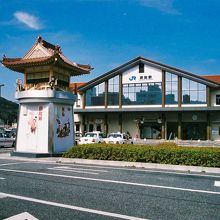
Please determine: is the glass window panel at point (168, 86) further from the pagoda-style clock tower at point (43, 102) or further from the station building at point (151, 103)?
the pagoda-style clock tower at point (43, 102)

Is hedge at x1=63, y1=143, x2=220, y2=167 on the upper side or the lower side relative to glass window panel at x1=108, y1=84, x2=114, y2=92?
lower

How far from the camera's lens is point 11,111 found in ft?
369

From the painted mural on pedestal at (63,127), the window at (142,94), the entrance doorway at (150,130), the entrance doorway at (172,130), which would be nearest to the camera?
the painted mural on pedestal at (63,127)

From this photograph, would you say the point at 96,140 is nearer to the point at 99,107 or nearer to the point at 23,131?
the point at 23,131

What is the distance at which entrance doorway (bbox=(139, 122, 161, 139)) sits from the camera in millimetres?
49281

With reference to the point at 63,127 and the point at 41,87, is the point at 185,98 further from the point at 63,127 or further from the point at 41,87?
the point at 41,87

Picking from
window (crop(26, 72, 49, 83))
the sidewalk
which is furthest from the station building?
the sidewalk

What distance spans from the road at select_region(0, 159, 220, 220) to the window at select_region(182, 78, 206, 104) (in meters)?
33.8

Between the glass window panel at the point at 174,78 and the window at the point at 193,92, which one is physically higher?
the glass window panel at the point at 174,78

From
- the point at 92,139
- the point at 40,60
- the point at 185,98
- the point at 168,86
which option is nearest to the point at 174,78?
the point at 168,86

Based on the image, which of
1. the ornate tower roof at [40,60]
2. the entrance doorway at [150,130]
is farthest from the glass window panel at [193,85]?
the ornate tower roof at [40,60]

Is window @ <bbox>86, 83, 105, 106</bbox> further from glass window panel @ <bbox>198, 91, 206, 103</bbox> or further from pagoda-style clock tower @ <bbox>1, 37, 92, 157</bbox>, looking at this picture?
pagoda-style clock tower @ <bbox>1, 37, 92, 157</bbox>

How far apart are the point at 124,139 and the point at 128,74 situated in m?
18.1

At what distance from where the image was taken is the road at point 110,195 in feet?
24.3
